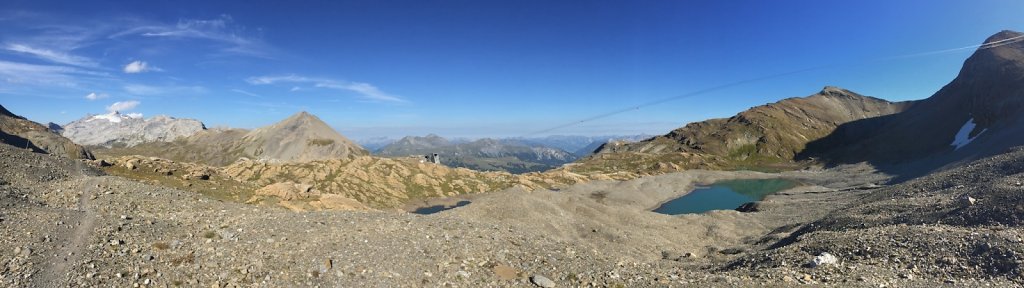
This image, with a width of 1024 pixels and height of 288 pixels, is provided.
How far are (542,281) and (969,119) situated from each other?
21858 cm

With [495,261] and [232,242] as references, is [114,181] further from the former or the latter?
[495,261]

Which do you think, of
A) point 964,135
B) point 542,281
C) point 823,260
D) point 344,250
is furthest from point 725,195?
point 344,250

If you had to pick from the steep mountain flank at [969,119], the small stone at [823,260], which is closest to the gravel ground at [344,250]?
the small stone at [823,260]

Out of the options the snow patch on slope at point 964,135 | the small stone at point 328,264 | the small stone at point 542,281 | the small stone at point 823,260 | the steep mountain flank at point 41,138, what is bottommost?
the small stone at point 823,260

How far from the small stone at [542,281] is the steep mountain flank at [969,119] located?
427 ft

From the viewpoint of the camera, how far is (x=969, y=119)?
534ft

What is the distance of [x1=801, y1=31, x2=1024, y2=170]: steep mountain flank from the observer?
125m

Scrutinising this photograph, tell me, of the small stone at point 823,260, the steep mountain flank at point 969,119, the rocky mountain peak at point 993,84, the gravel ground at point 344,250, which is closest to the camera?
the gravel ground at point 344,250

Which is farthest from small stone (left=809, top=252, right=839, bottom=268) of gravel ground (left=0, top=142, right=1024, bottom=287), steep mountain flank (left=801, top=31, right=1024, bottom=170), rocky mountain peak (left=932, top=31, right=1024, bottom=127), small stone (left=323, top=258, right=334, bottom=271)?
rocky mountain peak (left=932, top=31, right=1024, bottom=127)

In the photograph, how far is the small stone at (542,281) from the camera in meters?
21.9

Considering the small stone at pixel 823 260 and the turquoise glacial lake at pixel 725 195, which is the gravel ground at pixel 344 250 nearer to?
the small stone at pixel 823 260

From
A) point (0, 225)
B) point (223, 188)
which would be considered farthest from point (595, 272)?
point (223, 188)

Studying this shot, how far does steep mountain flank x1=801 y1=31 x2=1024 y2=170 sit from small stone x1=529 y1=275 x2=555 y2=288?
5119 inches

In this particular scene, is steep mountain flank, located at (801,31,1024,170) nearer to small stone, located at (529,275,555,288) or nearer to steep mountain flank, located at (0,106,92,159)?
small stone, located at (529,275,555,288)
